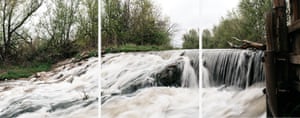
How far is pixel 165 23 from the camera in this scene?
6.63 ft

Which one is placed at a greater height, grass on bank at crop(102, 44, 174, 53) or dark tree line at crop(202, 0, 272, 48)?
dark tree line at crop(202, 0, 272, 48)

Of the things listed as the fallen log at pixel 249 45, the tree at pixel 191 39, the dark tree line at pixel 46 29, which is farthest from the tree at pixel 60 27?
the fallen log at pixel 249 45

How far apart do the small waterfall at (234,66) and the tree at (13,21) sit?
1.13 metres

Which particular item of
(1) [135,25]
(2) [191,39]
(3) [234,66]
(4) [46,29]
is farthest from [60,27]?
(3) [234,66]

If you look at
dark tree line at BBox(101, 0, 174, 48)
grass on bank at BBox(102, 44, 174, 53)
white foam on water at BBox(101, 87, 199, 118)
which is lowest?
white foam on water at BBox(101, 87, 199, 118)

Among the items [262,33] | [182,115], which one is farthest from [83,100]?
[262,33]

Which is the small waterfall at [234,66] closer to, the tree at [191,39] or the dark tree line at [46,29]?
the tree at [191,39]

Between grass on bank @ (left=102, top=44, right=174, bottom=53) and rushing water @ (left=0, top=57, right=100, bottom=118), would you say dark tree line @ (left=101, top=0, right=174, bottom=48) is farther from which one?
rushing water @ (left=0, top=57, right=100, bottom=118)

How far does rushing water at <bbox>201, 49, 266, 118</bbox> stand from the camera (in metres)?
1.76

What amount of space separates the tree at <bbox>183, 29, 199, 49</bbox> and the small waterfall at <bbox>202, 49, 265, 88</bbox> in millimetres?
69

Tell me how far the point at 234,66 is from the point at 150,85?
0.47m

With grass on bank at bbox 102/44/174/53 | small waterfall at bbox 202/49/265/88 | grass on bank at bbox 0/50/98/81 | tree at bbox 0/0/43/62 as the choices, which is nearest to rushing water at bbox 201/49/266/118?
small waterfall at bbox 202/49/265/88

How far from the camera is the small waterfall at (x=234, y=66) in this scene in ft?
5.84

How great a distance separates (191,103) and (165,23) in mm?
476
